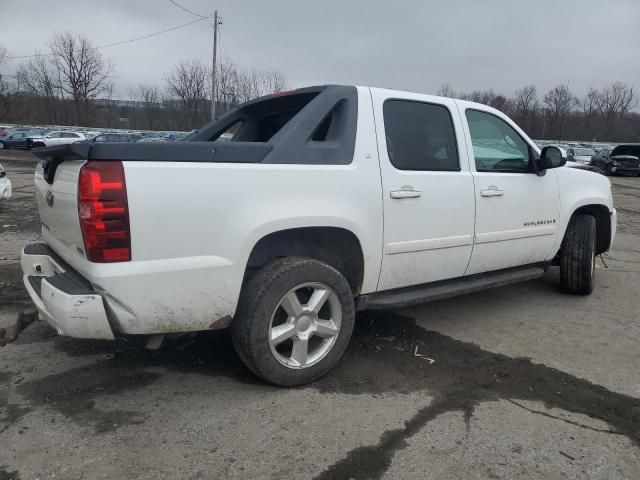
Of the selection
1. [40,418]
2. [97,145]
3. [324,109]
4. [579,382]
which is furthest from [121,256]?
[579,382]

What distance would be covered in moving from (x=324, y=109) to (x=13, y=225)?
7241 mm

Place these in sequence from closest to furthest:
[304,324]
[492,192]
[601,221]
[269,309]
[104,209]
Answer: [104,209], [269,309], [304,324], [492,192], [601,221]

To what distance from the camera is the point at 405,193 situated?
3441 mm

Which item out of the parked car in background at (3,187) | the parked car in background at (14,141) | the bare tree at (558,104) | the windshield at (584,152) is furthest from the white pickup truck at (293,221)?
the bare tree at (558,104)

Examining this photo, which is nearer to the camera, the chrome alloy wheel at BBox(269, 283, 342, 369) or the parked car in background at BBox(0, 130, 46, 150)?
the chrome alloy wheel at BBox(269, 283, 342, 369)

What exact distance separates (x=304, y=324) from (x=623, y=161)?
31.8 m

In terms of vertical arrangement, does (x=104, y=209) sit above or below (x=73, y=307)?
above

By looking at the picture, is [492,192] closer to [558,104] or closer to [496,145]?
[496,145]

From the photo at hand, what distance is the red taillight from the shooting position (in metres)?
2.46

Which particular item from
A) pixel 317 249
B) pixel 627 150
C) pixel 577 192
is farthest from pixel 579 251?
pixel 627 150

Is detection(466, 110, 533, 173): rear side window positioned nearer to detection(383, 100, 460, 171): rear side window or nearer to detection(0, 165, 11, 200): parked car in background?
detection(383, 100, 460, 171): rear side window

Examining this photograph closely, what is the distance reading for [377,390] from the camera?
3.19 m

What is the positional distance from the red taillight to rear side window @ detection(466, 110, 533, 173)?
8.82ft

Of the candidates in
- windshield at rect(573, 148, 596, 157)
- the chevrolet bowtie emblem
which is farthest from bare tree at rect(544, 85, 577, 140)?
the chevrolet bowtie emblem
